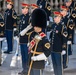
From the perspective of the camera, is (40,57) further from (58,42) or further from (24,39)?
(24,39)

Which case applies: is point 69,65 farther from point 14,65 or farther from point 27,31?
point 27,31

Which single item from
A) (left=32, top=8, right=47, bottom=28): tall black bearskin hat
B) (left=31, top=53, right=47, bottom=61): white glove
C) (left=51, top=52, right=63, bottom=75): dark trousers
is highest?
(left=32, top=8, right=47, bottom=28): tall black bearskin hat

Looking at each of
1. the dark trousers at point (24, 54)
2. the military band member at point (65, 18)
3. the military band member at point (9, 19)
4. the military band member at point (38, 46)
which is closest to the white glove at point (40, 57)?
the military band member at point (38, 46)

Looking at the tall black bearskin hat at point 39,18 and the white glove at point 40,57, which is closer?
the white glove at point 40,57

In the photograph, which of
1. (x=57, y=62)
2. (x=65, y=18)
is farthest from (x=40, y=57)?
(x=65, y=18)

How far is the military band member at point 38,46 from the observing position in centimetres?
815

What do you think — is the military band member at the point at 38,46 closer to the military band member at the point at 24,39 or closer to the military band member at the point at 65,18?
the military band member at the point at 24,39

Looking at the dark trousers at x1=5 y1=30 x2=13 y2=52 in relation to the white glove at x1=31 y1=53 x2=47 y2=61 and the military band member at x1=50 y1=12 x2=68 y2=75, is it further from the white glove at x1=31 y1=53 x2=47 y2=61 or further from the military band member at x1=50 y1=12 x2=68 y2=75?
the white glove at x1=31 y1=53 x2=47 y2=61

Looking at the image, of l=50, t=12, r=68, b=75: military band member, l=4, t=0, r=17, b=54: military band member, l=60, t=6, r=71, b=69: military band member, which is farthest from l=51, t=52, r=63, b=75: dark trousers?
l=4, t=0, r=17, b=54: military band member

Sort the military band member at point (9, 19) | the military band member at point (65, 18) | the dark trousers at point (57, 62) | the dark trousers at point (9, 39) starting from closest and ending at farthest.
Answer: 1. the dark trousers at point (57, 62)
2. the military band member at point (65, 18)
3. the military band member at point (9, 19)
4. the dark trousers at point (9, 39)

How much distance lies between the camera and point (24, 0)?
64.3 ft

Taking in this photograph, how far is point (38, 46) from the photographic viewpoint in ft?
27.1

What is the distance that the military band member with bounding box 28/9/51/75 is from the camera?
815 centimetres

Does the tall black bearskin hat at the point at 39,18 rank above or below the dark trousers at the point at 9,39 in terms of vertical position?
above
